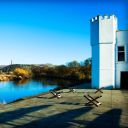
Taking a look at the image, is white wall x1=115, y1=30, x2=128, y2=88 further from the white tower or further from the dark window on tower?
the white tower

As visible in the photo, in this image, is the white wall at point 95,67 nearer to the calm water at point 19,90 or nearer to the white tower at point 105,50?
the white tower at point 105,50

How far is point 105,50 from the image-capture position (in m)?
17.6

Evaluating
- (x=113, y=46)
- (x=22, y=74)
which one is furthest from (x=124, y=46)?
(x=22, y=74)

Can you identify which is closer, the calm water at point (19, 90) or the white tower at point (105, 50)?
the white tower at point (105, 50)

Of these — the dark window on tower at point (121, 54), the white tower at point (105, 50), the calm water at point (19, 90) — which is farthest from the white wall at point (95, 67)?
the calm water at point (19, 90)

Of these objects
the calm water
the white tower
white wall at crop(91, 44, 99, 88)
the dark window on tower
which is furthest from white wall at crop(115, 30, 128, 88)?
the calm water

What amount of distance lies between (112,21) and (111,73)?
6428 mm

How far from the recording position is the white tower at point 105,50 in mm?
17281

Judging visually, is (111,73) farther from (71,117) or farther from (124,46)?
(71,117)

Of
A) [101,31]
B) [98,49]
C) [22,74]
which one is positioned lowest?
[22,74]

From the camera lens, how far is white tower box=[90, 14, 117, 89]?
17281mm

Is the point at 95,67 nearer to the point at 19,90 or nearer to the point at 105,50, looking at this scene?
the point at 105,50

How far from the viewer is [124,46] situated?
59.0 feet

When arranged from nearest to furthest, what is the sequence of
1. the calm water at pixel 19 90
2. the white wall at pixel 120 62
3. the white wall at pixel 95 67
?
the white wall at pixel 120 62
the white wall at pixel 95 67
the calm water at pixel 19 90
